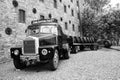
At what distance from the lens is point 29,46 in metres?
6.24

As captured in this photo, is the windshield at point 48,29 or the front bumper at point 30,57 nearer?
the front bumper at point 30,57

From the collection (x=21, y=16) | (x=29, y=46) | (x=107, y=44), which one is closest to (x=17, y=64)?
(x=29, y=46)

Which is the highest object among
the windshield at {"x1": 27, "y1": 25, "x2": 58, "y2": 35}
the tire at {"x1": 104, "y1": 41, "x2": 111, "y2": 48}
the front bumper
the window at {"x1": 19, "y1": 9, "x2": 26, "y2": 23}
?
the window at {"x1": 19, "y1": 9, "x2": 26, "y2": 23}

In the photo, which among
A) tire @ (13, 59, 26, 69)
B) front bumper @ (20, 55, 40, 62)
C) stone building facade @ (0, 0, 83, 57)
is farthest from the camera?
stone building facade @ (0, 0, 83, 57)

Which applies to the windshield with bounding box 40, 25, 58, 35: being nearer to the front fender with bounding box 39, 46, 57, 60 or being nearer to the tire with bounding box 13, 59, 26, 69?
the front fender with bounding box 39, 46, 57, 60

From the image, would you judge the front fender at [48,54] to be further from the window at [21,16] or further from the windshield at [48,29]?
the window at [21,16]

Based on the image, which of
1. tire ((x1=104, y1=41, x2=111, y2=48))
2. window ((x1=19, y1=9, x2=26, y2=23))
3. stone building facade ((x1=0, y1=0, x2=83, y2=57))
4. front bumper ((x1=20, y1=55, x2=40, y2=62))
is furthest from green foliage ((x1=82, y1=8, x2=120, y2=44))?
front bumper ((x1=20, y1=55, x2=40, y2=62))

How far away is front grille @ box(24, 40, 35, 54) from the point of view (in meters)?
6.20

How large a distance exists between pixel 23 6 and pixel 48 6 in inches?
190

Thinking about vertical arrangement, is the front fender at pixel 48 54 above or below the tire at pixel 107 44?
above

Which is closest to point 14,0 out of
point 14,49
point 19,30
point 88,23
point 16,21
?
point 16,21

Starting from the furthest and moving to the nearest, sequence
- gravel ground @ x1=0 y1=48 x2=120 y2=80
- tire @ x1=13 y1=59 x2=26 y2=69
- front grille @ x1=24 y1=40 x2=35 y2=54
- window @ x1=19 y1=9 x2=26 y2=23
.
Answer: window @ x1=19 y1=9 x2=26 y2=23, tire @ x1=13 y1=59 x2=26 y2=69, front grille @ x1=24 y1=40 x2=35 y2=54, gravel ground @ x1=0 y1=48 x2=120 y2=80

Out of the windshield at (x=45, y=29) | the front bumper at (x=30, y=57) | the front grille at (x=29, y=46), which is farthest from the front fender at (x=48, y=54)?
the windshield at (x=45, y=29)

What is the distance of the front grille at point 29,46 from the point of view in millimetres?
6195
